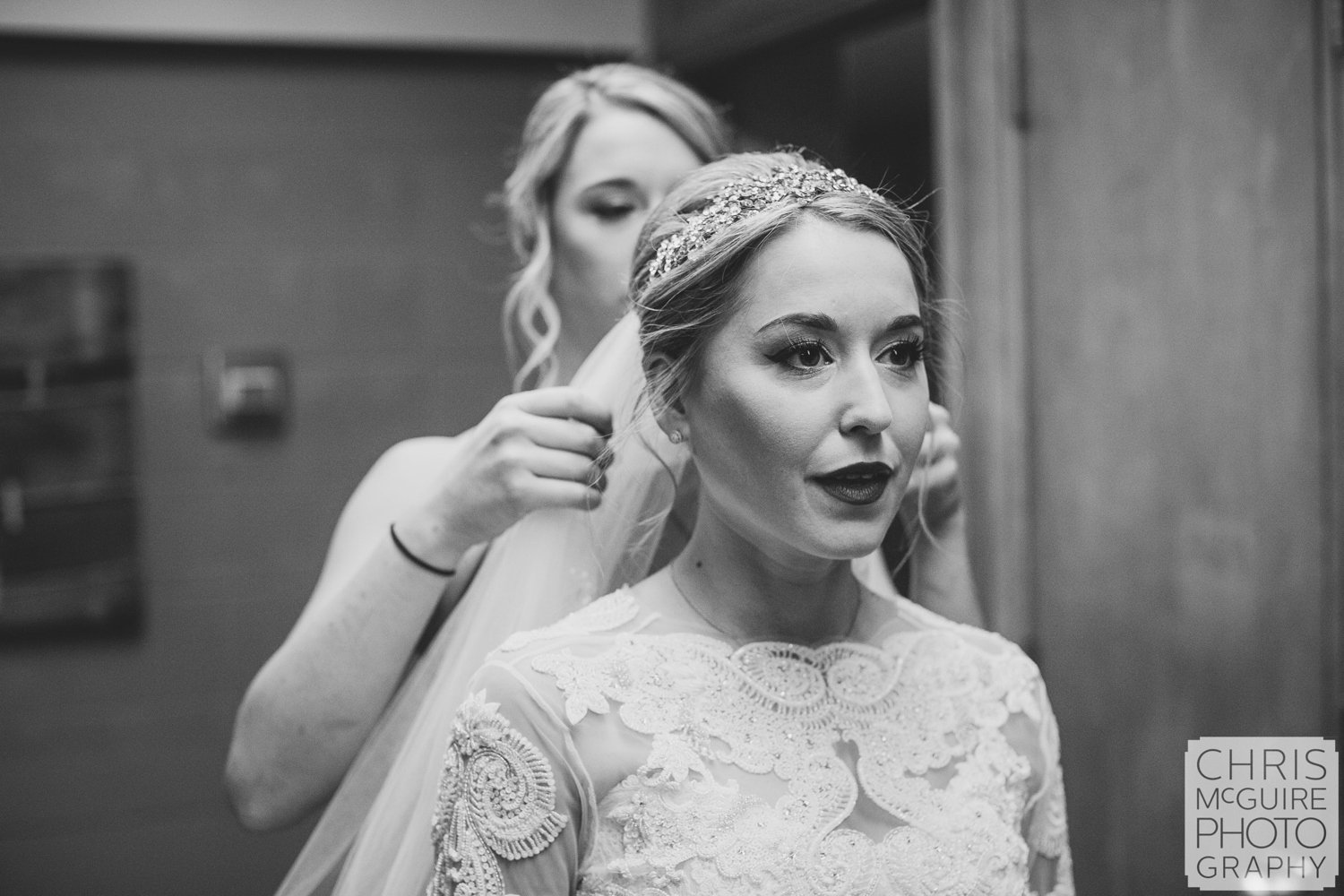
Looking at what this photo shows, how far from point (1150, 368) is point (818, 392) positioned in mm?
1302

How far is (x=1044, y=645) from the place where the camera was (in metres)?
2.50

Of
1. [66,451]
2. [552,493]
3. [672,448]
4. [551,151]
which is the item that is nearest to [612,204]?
[551,151]

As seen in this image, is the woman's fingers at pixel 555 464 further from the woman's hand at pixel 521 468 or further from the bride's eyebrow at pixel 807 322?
the bride's eyebrow at pixel 807 322

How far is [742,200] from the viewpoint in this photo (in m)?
1.19

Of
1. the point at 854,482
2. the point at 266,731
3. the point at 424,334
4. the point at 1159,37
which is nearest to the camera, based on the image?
the point at 854,482

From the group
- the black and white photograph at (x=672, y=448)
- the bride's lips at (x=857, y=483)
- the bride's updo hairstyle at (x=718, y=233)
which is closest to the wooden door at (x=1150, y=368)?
the black and white photograph at (x=672, y=448)

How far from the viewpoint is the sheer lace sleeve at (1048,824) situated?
1315 mm

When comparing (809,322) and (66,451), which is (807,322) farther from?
(66,451)

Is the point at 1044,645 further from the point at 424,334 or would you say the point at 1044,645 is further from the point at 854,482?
the point at 424,334

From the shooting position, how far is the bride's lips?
110 cm

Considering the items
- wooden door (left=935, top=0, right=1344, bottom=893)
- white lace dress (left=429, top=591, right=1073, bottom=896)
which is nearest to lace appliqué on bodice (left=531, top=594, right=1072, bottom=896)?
white lace dress (left=429, top=591, right=1073, bottom=896)

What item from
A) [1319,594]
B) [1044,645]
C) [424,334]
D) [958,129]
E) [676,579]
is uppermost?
[958,129]

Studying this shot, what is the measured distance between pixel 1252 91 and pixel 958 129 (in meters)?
0.71

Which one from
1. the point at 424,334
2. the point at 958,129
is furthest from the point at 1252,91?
the point at 424,334
